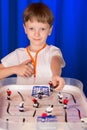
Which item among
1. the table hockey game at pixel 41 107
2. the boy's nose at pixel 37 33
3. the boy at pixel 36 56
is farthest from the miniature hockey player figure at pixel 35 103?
the boy's nose at pixel 37 33

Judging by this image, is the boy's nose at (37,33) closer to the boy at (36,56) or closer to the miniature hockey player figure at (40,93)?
the boy at (36,56)

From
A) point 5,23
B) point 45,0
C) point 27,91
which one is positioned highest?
point 45,0

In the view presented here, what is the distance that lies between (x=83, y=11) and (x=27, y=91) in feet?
2.98

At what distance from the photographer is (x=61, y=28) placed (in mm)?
1810

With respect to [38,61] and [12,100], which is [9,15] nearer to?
[38,61]

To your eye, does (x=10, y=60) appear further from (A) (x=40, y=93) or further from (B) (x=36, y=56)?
(A) (x=40, y=93)

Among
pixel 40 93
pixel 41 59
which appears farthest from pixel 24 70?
pixel 41 59

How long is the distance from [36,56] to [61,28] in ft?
1.80

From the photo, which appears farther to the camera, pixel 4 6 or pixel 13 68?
pixel 4 6

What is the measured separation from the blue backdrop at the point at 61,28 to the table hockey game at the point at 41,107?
0.75 m

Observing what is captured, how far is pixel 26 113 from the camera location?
84 cm

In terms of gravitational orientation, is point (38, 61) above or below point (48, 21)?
below

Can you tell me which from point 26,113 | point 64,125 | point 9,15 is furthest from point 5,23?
point 64,125

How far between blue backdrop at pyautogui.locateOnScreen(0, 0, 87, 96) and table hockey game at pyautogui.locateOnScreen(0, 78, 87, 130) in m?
0.75
